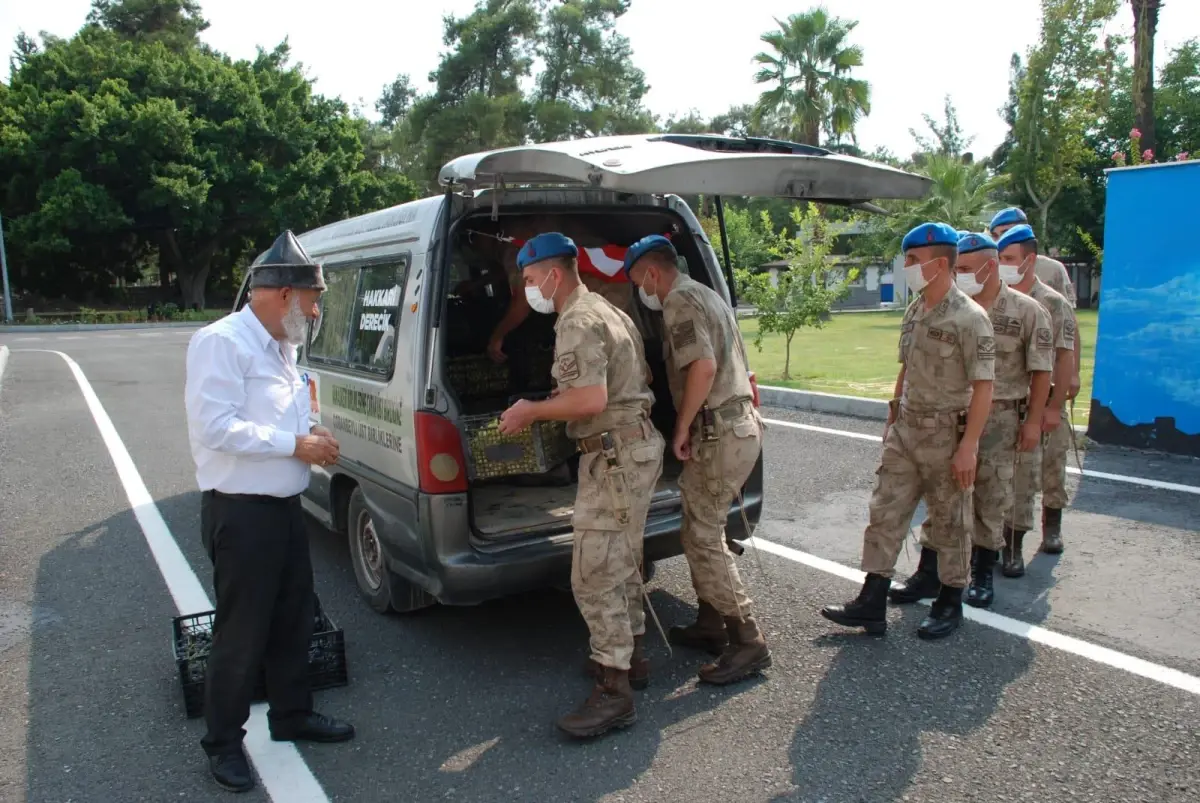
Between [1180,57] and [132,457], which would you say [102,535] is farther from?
[1180,57]

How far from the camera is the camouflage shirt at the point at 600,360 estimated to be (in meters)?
3.32

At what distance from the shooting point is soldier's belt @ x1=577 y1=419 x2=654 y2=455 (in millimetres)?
3439

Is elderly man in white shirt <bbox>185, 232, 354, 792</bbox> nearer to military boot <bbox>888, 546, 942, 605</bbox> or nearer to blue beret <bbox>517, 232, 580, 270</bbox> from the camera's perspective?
blue beret <bbox>517, 232, 580, 270</bbox>

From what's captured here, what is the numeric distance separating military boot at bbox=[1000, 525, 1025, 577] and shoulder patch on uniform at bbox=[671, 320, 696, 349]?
2383 millimetres

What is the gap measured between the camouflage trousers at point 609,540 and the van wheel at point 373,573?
1139 millimetres

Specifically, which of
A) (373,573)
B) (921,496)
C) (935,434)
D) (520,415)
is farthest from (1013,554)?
(373,573)

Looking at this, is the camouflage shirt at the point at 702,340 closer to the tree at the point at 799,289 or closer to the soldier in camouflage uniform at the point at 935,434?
the soldier in camouflage uniform at the point at 935,434

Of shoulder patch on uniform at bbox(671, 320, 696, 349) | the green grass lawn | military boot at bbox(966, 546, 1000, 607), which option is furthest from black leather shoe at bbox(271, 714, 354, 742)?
the green grass lawn

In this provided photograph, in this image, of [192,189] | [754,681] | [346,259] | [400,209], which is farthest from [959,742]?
[192,189]

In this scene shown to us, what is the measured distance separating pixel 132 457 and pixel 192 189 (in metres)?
29.9

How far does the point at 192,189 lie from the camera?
34844 millimetres

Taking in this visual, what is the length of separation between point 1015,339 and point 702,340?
6.62 ft

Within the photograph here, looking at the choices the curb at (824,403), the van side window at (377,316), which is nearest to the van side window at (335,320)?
the van side window at (377,316)

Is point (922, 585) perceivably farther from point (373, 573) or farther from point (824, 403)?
point (824, 403)
